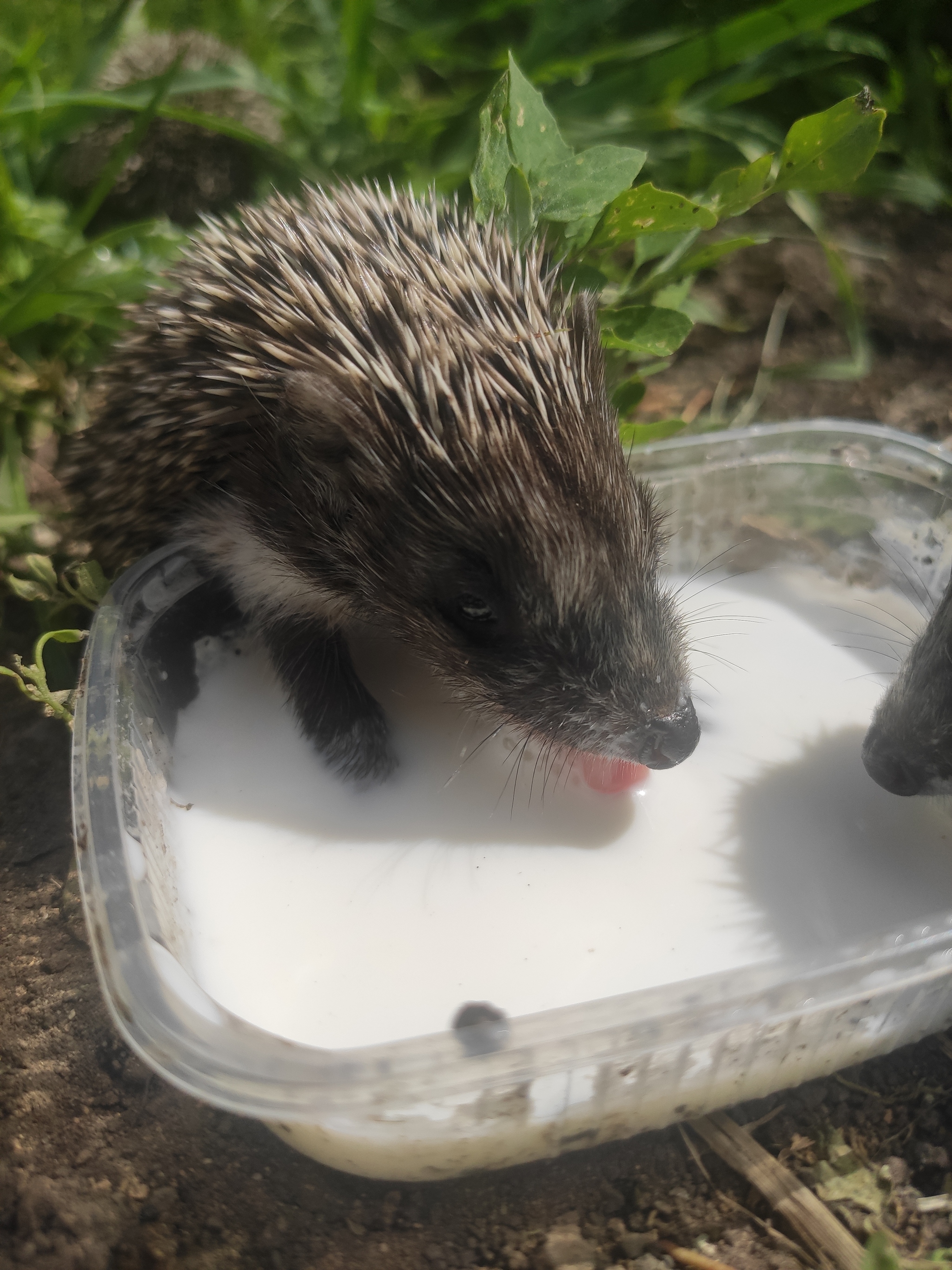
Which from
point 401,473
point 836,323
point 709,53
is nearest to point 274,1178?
point 401,473

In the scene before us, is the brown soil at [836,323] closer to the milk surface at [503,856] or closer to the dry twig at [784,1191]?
the milk surface at [503,856]

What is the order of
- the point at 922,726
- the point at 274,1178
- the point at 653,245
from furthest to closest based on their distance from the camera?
the point at 653,245 → the point at 922,726 → the point at 274,1178

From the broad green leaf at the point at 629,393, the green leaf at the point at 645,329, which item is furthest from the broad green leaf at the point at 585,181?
the broad green leaf at the point at 629,393

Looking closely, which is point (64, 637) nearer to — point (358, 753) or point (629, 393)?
point (358, 753)

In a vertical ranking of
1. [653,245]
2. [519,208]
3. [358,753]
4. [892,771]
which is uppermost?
[519,208]

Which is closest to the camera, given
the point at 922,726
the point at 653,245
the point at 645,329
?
the point at 922,726

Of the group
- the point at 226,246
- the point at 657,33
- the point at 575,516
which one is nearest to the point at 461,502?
the point at 575,516
